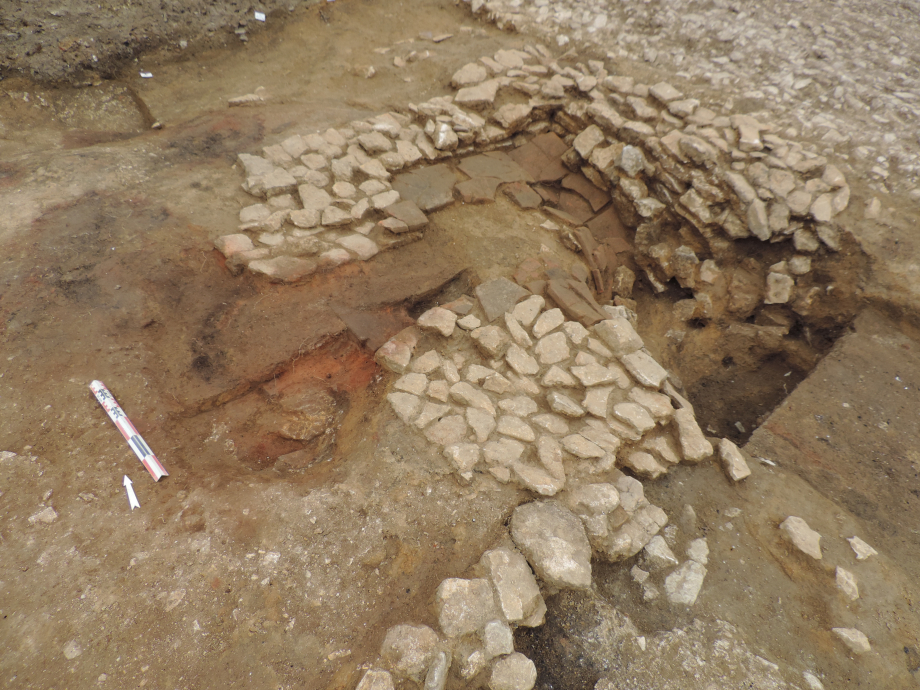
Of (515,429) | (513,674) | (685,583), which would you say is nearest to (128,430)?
(515,429)

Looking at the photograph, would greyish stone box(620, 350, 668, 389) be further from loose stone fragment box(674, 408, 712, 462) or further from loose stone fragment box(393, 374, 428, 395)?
loose stone fragment box(393, 374, 428, 395)

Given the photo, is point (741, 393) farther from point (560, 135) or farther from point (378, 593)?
point (378, 593)

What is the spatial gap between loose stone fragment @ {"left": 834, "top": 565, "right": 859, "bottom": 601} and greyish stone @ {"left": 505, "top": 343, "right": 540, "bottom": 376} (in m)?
1.64

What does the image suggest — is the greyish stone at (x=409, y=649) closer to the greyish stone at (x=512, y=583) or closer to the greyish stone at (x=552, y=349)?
the greyish stone at (x=512, y=583)

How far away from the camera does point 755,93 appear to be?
4.30 meters

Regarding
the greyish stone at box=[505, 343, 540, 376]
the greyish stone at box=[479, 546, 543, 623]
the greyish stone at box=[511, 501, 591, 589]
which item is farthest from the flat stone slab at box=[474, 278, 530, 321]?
the greyish stone at box=[479, 546, 543, 623]

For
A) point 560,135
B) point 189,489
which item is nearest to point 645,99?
point 560,135

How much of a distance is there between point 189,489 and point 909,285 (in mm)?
4256

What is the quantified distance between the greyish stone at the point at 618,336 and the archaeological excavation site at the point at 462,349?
25 millimetres

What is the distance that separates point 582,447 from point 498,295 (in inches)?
44.5

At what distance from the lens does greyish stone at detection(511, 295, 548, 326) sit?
3123 mm

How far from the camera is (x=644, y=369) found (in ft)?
9.69

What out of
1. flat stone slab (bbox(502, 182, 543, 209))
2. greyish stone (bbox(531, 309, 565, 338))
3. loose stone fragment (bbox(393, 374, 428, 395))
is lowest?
loose stone fragment (bbox(393, 374, 428, 395))

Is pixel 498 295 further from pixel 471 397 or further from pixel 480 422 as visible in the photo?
pixel 480 422
